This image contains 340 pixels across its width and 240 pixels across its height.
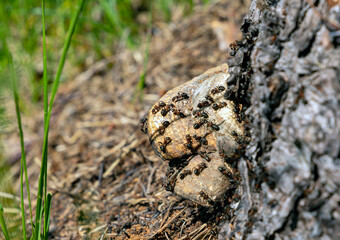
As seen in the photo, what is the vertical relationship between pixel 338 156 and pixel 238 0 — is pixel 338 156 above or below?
below

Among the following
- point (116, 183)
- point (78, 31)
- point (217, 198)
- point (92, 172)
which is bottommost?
point (217, 198)

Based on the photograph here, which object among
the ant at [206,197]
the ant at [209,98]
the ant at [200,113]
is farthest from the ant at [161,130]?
Answer: the ant at [206,197]

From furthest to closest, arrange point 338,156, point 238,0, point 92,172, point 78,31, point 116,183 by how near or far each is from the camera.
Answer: point 78,31 → point 238,0 → point 92,172 → point 116,183 → point 338,156

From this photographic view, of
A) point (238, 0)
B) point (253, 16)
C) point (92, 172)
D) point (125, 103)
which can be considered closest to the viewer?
point (253, 16)

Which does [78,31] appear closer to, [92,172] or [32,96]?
[32,96]

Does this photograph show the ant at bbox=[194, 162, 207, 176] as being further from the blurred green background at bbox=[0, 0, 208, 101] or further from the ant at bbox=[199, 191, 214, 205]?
the blurred green background at bbox=[0, 0, 208, 101]

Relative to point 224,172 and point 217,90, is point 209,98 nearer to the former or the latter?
point 217,90

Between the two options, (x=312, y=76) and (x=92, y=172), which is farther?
(x=92, y=172)

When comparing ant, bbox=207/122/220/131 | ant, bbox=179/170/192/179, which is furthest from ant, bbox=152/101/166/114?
ant, bbox=179/170/192/179

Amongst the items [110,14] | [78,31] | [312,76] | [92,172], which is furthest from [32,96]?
[312,76]
